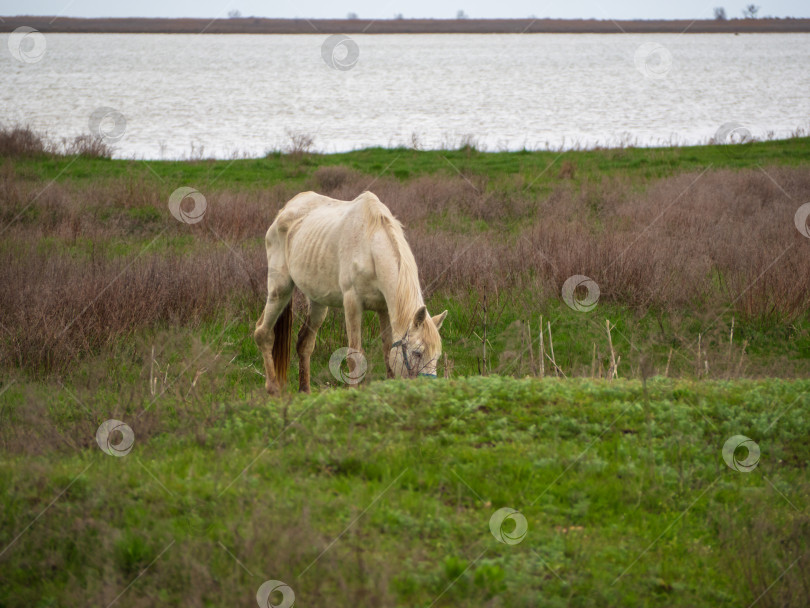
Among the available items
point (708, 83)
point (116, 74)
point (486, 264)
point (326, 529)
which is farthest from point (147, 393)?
point (116, 74)

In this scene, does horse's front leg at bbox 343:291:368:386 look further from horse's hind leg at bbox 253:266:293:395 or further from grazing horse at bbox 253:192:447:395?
horse's hind leg at bbox 253:266:293:395

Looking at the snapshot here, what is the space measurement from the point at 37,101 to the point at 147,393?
3515 centimetres

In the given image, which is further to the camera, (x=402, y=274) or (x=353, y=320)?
(x=353, y=320)

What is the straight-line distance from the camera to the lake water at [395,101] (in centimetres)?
2662

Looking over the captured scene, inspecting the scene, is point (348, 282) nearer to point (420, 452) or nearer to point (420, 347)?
point (420, 347)

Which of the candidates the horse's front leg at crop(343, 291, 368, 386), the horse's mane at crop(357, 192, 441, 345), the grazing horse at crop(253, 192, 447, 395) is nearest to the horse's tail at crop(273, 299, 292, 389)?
the grazing horse at crop(253, 192, 447, 395)

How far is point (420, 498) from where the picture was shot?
3830mm

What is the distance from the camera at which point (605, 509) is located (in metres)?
3.92

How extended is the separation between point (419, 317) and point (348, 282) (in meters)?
1.17

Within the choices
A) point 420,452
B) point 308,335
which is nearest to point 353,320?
Answer: point 308,335

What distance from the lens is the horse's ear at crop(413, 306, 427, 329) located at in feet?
17.7

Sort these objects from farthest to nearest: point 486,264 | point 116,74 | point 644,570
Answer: point 116,74
point 486,264
point 644,570

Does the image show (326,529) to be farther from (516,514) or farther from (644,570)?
(644,570)

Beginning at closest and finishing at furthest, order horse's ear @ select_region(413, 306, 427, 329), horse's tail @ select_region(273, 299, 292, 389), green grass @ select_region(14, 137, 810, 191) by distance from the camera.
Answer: horse's ear @ select_region(413, 306, 427, 329) < horse's tail @ select_region(273, 299, 292, 389) < green grass @ select_region(14, 137, 810, 191)
